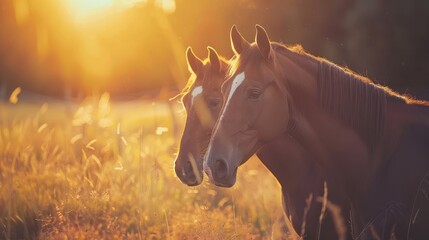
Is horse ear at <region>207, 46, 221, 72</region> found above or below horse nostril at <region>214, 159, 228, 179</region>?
above

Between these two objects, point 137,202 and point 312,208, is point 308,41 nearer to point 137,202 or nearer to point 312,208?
point 137,202

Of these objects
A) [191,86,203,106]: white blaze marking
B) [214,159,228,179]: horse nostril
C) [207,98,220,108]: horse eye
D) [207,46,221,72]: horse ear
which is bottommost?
[207,98,220,108]: horse eye

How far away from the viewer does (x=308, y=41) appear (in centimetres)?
1727

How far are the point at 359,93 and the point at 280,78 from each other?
0.65 m

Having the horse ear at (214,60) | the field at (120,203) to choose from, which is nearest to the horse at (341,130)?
the field at (120,203)

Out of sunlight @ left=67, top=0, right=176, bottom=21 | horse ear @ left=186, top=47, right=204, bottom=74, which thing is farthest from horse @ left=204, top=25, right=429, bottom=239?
sunlight @ left=67, top=0, right=176, bottom=21

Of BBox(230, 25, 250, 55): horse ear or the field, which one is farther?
the field

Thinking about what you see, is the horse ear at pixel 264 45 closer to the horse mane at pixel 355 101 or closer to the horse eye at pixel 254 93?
the horse eye at pixel 254 93

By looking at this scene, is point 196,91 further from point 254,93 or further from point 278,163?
point 254,93

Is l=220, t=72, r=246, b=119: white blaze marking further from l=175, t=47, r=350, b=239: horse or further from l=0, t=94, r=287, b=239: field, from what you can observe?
l=0, t=94, r=287, b=239: field

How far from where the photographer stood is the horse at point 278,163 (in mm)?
5068

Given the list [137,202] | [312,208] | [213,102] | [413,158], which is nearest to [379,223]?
[413,158]

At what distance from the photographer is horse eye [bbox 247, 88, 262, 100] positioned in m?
4.34

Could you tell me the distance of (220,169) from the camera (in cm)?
424
